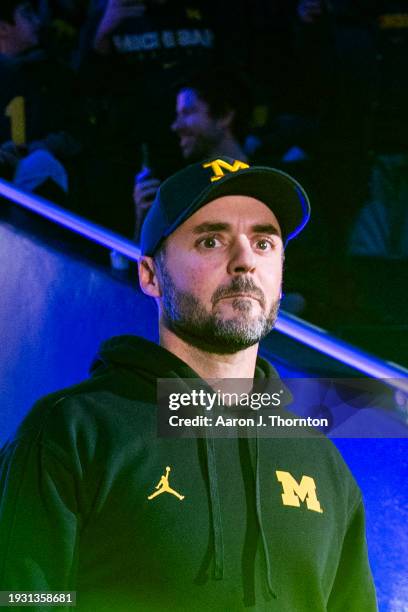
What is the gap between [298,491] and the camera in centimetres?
161

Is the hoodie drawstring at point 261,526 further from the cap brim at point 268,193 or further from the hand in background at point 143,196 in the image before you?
the hand in background at point 143,196

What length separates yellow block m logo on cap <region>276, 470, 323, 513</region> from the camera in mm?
1594

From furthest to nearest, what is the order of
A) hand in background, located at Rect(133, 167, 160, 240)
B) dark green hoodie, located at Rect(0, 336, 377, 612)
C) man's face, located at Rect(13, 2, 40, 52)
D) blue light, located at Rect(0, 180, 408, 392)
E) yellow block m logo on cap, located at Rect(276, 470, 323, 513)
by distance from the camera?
man's face, located at Rect(13, 2, 40, 52), hand in background, located at Rect(133, 167, 160, 240), blue light, located at Rect(0, 180, 408, 392), yellow block m logo on cap, located at Rect(276, 470, 323, 513), dark green hoodie, located at Rect(0, 336, 377, 612)

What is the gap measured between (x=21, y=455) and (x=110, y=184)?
2.32 m

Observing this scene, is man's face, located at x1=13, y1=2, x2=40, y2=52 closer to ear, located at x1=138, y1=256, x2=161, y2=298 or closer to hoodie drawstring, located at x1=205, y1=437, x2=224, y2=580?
ear, located at x1=138, y1=256, x2=161, y2=298

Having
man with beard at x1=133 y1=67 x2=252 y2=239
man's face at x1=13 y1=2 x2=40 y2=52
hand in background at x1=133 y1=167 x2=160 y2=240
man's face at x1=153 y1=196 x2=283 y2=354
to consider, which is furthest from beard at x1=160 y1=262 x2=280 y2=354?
man's face at x1=13 y1=2 x2=40 y2=52

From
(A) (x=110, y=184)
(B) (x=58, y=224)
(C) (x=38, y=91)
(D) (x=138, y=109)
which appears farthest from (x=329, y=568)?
(C) (x=38, y=91)

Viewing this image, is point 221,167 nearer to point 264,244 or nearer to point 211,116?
point 264,244

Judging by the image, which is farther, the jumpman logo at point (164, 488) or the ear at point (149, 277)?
the ear at point (149, 277)

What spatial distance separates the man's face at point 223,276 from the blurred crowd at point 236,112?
1.30m

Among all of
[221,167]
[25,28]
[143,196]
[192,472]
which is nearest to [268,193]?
[221,167]

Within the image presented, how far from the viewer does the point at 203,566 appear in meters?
1.45

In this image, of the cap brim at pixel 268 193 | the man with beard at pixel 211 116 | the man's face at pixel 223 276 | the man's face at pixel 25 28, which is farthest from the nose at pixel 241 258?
the man's face at pixel 25 28

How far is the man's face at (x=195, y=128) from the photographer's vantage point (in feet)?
10.6
